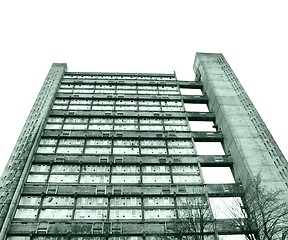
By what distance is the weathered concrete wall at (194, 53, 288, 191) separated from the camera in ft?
112

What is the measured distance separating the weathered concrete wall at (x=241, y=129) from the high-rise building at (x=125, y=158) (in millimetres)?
132

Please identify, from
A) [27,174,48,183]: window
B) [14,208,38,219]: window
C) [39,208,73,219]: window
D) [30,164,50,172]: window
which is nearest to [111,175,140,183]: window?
[39,208,73,219]: window

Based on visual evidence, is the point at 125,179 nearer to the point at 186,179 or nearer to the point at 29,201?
the point at 186,179

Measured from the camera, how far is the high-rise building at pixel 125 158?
30047 millimetres

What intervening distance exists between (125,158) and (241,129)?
1495 cm

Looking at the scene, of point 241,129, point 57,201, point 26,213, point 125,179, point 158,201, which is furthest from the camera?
point 241,129

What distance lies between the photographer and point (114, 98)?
47.7 m

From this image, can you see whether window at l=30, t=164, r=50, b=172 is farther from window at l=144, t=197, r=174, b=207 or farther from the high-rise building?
window at l=144, t=197, r=174, b=207

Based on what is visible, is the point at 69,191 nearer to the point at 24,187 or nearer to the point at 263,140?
the point at 24,187

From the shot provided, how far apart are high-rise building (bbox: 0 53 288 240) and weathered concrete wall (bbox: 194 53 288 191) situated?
0.43 feet

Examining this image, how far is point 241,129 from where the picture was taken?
129 feet

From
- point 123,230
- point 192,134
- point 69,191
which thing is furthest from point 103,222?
point 192,134

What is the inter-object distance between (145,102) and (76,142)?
13284 millimetres

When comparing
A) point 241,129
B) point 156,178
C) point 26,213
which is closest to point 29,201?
point 26,213
